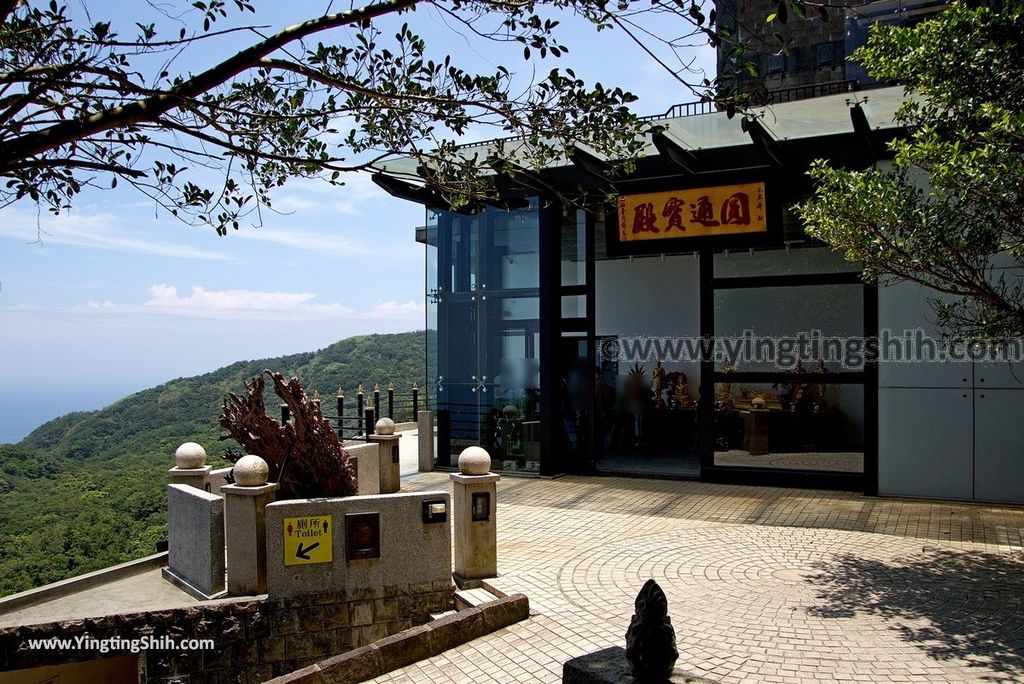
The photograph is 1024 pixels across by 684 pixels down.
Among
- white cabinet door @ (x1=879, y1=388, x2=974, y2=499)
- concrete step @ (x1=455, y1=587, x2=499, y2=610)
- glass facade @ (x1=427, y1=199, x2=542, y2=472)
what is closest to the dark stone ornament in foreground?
concrete step @ (x1=455, y1=587, x2=499, y2=610)

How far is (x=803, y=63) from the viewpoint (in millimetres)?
23375

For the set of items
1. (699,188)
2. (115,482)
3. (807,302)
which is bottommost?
(115,482)

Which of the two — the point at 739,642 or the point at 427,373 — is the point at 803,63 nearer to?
the point at 427,373

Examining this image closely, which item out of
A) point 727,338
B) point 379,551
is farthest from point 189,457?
point 727,338

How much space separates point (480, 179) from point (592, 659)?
3.12 metres

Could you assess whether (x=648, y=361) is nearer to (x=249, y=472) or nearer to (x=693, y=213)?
(x=693, y=213)

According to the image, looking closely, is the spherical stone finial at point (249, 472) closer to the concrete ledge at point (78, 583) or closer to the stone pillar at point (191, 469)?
the stone pillar at point (191, 469)

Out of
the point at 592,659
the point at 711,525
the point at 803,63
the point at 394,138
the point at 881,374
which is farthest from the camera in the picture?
the point at 803,63

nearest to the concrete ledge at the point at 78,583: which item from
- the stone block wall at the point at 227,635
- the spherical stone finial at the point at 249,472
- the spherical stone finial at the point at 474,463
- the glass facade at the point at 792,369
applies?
the stone block wall at the point at 227,635

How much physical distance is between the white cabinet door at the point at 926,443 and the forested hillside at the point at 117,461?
825 centimetres

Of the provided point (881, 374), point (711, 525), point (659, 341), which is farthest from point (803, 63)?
point (711, 525)

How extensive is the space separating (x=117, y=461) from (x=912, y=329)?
23839 millimetres

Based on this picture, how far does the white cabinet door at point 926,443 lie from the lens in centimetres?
909

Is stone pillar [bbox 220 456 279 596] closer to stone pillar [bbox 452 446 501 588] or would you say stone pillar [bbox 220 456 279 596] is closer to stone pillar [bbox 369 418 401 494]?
stone pillar [bbox 452 446 501 588]
